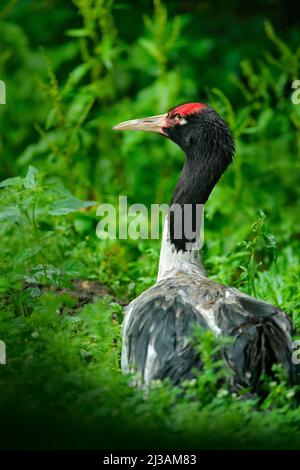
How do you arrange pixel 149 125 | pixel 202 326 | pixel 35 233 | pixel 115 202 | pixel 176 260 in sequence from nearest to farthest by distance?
pixel 202 326
pixel 176 260
pixel 35 233
pixel 149 125
pixel 115 202

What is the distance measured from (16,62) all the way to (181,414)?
8.14 metres

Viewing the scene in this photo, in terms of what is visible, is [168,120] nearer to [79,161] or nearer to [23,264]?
[23,264]

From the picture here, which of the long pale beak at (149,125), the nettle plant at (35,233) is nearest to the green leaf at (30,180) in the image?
the nettle plant at (35,233)

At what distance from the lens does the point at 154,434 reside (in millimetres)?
4863

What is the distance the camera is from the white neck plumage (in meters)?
6.21

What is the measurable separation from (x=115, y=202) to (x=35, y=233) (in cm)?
175

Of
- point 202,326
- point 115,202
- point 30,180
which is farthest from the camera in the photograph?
point 115,202

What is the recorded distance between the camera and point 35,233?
6.80 metres

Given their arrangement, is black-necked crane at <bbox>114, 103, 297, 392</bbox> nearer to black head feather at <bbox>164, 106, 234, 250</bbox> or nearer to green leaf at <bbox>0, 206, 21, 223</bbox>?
black head feather at <bbox>164, 106, 234, 250</bbox>

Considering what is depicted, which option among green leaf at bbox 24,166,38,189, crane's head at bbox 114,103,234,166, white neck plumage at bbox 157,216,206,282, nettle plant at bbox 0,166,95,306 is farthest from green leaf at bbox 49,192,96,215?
crane's head at bbox 114,103,234,166

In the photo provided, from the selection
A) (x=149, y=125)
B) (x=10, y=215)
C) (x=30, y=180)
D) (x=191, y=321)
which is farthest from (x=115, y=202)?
(x=191, y=321)

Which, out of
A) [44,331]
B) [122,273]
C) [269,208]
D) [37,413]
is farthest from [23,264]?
[269,208]

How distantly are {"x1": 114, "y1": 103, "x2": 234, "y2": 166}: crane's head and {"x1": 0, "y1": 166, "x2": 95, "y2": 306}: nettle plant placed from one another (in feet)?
2.61

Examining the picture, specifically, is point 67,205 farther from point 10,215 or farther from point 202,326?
point 202,326
